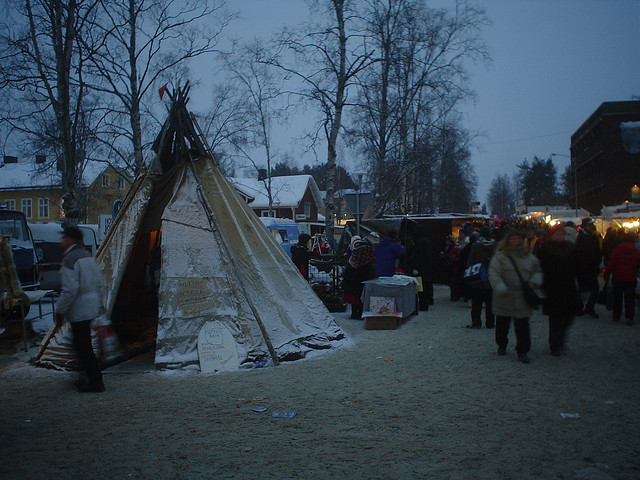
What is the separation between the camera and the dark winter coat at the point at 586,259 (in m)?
8.16

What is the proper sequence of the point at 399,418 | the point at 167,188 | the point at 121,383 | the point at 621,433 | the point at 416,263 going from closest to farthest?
the point at 621,433 → the point at 399,418 → the point at 121,383 → the point at 167,188 → the point at 416,263

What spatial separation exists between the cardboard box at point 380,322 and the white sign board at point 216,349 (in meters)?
3.70

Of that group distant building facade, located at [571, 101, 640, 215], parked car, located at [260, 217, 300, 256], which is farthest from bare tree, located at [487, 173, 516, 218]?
parked car, located at [260, 217, 300, 256]

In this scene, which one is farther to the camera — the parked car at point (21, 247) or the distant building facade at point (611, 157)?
the distant building facade at point (611, 157)

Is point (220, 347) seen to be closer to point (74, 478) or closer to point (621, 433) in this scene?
point (74, 478)

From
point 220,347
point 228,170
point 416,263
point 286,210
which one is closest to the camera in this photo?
point 220,347

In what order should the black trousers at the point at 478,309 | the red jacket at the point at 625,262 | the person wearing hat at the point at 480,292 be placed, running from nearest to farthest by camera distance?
the red jacket at the point at 625,262
the person wearing hat at the point at 480,292
the black trousers at the point at 478,309

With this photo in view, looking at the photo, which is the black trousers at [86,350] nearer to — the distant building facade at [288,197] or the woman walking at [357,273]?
the woman walking at [357,273]

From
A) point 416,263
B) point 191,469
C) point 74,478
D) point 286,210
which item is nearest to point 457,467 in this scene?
point 191,469

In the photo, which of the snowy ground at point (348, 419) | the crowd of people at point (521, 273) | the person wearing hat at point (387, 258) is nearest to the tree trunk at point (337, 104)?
the crowd of people at point (521, 273)

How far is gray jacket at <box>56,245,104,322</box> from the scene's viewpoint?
644 cm

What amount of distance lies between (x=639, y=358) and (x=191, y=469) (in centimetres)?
636

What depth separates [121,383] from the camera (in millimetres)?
6988

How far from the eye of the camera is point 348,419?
5.27m
